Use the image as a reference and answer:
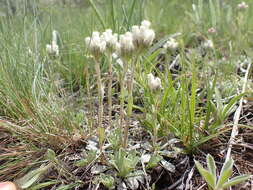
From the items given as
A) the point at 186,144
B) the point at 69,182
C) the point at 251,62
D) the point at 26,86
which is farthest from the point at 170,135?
the point at 251,62

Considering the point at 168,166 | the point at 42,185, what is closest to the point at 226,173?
the point at 168,166

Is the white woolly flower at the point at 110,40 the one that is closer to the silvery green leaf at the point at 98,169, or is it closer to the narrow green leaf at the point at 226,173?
the silvery green leaf at the point at 98,169

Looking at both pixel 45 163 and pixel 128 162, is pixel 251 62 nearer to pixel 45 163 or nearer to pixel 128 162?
pixel 128 162

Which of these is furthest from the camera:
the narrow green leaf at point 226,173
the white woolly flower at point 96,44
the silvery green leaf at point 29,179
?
the white woolly flower at point 96,44

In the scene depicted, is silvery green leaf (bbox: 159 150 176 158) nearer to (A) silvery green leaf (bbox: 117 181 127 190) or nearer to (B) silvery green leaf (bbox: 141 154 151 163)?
(B) silvery green leaf (bbox: 141 154 151 163)

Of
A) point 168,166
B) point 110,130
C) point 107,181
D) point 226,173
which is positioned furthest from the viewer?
point 110,130

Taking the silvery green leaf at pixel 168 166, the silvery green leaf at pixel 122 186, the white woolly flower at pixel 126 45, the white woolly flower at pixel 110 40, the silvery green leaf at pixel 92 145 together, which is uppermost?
the white woolly flower at pixel 110 40

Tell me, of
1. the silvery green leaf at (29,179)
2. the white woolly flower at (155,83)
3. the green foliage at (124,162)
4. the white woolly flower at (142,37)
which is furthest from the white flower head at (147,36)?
the silvery green leaf at (29,179)

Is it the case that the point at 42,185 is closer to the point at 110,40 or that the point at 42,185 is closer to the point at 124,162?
the point at 124,162

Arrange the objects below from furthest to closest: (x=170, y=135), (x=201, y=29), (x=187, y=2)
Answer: (x=187, y=2) < (x=201, y=29) < (x=170, y=135)

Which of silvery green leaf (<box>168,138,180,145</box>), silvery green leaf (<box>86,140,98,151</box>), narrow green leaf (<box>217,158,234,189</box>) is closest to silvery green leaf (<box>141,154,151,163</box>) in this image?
silvery green leaf (<box>168,138,180,145</box>)

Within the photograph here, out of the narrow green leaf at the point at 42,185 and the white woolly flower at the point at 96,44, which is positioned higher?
the white woolly flower at the point at 96,44
